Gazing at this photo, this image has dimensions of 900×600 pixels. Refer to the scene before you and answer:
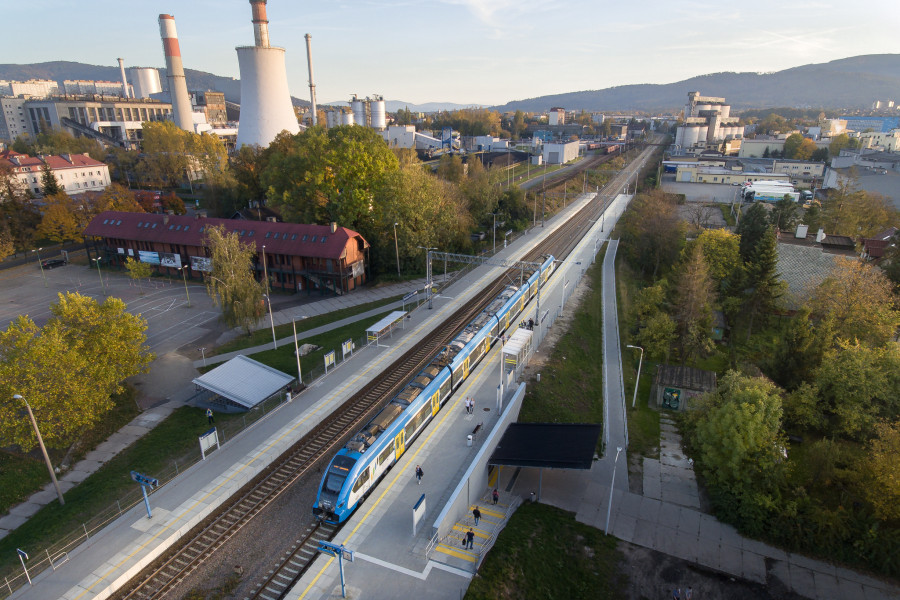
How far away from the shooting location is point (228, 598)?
17.5 meters

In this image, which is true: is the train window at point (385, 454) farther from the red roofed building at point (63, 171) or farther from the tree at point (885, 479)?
the red roofed building at point (63, 171)

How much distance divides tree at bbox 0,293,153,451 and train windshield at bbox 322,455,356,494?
14.4 meters

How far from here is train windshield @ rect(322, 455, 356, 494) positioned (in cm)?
2023

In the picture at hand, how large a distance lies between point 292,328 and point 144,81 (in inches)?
7512

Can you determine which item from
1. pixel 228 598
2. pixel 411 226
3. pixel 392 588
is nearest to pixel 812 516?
pixel 392 588

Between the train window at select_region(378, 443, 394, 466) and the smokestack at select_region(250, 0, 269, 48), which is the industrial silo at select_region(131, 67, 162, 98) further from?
the train window at select_region(378, 443, 394, 466)

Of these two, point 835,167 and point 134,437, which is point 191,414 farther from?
point 835,167

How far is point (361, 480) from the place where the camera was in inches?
820

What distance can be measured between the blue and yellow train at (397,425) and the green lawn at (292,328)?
14855mm

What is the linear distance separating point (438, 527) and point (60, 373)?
2054cm

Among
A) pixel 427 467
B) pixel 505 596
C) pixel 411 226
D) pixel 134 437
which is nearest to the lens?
pixel 505 596

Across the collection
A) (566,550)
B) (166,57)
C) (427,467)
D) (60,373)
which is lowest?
(566,550)

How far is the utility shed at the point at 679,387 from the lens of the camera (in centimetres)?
3083

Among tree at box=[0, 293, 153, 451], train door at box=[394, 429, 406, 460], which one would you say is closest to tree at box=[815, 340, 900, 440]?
train door at box=[394, 429, 406, 460]
